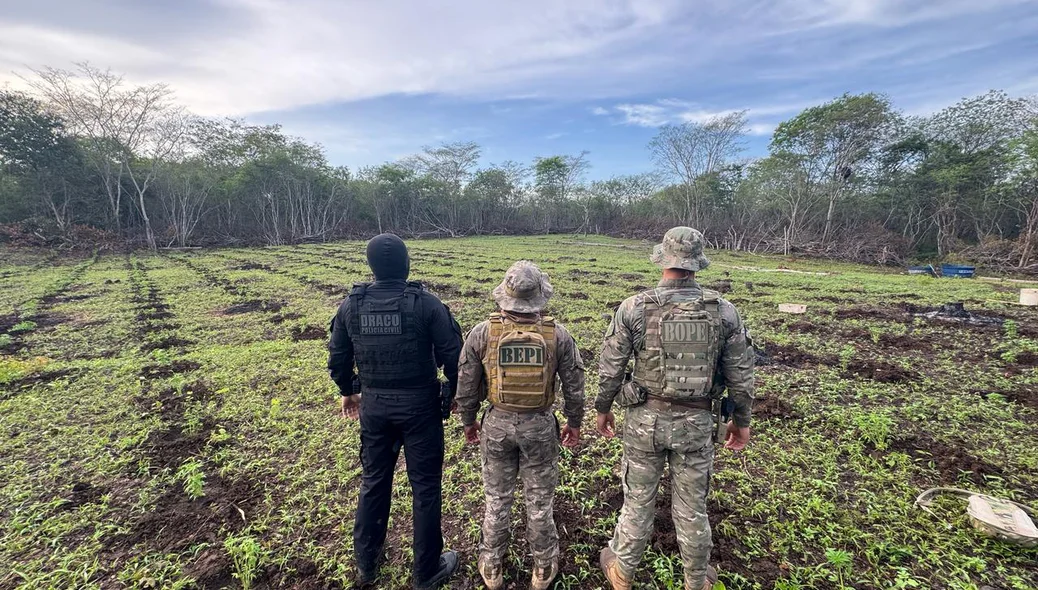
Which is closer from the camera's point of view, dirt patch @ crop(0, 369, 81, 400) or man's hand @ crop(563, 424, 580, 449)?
man's hand @ crop(563, 424, 580, 449)

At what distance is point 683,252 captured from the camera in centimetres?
222

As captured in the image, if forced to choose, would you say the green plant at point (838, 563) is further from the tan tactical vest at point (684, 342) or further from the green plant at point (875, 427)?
the green plant at point (875, 427)

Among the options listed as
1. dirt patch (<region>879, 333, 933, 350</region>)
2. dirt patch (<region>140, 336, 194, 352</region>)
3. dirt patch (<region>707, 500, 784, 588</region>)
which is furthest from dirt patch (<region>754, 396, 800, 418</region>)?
dirt patch (<region>140, 336, 194, 352</region>)

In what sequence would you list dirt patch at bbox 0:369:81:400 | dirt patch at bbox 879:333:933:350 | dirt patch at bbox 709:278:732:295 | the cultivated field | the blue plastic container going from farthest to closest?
the blue plastic container
dirt patch at bbox 709:278:732:295
dirt patch at bbox 879:333:933:350
dirt patch at bbox 0:369:81:400
the cultivated field

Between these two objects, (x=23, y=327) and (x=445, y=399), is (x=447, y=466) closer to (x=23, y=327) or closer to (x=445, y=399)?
(x=445, y=399)

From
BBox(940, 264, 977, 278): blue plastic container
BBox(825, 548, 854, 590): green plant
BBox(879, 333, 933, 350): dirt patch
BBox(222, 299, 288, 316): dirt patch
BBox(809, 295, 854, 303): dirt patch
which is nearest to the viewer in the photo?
BBox(825, 548, 854, 590): green plant

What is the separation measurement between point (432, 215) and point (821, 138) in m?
33.4

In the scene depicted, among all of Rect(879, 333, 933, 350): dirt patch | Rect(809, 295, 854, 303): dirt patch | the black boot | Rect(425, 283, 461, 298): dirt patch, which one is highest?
Rect(425, 283, 461, 298): dirt patch

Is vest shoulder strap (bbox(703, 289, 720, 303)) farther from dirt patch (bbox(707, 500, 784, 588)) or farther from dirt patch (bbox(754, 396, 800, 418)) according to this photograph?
dirt patch (bbox(754, 396, 800, 418))

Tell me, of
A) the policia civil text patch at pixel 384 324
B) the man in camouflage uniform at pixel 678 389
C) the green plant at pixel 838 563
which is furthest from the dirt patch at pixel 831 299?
the policia civil text patch at pixel 384 324

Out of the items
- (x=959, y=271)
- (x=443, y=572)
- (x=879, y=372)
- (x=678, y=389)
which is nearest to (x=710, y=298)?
(x=678, y=389)

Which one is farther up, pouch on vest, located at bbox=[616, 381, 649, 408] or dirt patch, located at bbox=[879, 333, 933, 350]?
pouch on vest, located at bbox=[616, 381, 649, 408]

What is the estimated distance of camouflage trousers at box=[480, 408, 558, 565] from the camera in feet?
7.43

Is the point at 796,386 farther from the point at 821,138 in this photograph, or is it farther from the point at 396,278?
the point at 821,138
